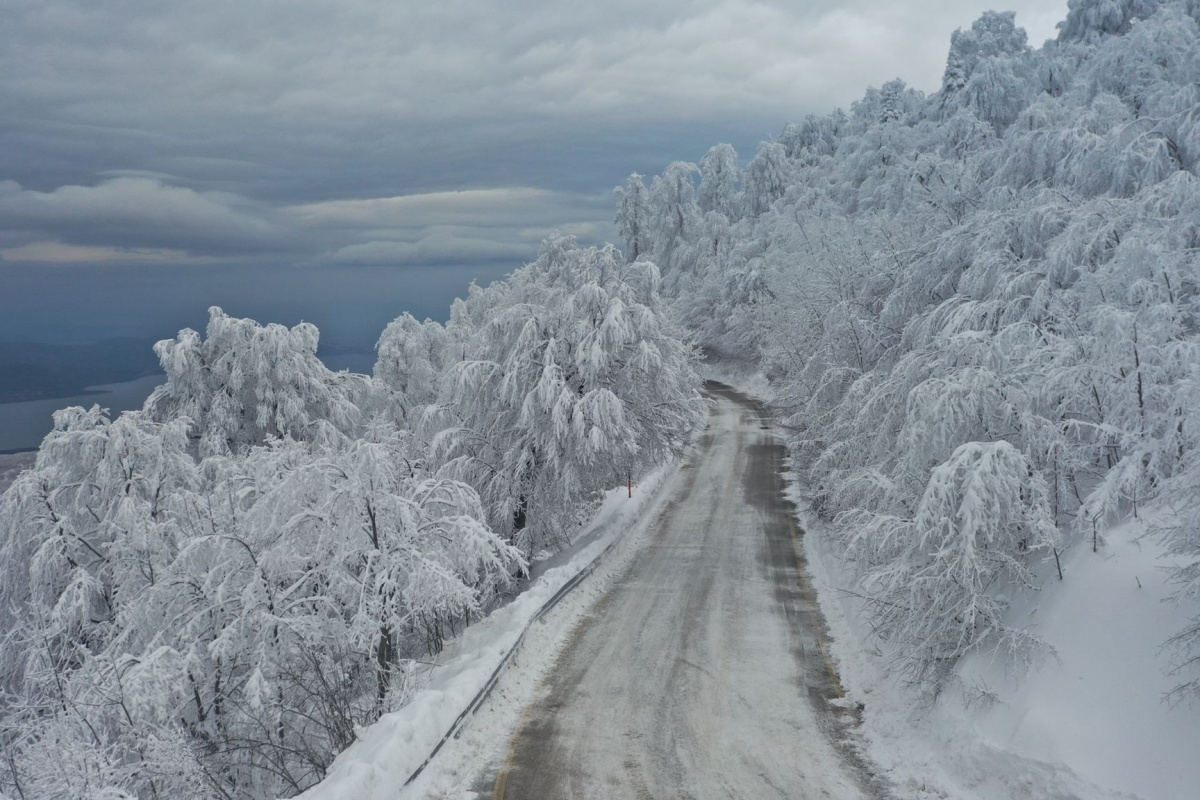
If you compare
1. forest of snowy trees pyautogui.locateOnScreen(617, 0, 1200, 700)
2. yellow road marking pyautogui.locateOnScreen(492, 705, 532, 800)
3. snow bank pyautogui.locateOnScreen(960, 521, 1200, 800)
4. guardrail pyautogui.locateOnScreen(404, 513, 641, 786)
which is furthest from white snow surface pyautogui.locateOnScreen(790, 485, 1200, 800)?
guardrail pyautogui.locateOnScreen(404, 513, 641, 786)

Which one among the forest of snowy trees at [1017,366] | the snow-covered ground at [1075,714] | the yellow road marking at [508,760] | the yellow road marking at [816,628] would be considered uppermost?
the forest of snowy trees at [1017,366]

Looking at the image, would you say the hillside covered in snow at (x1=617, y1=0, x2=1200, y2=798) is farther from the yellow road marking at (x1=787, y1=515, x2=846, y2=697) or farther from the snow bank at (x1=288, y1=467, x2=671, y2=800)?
the snow bank at (x1=288, y1=467, x2=671, y2=800)

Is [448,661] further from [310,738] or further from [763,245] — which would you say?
[763,245]

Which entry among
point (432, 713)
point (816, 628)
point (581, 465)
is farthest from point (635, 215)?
point (432, 713)

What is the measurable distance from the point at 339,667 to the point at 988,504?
1048 cm

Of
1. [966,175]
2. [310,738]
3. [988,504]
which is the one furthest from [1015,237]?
[310,738]

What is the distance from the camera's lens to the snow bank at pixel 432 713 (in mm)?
7523

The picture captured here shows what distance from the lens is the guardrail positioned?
869 centimetres

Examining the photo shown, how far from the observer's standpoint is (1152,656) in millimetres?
7965

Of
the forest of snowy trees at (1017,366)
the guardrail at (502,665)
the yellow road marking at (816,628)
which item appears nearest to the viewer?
the guardrail at (502,665)

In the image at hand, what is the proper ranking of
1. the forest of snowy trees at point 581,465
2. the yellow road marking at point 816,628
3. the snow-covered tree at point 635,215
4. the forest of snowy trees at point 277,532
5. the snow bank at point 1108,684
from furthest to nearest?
the snow-covered tree at point 635,215 → the yellow road marking at point 816,628 → the forest of snowy trees at point 277,532 → the forest of snowy trees at point 581,465 → the snow bank at point 1108,684

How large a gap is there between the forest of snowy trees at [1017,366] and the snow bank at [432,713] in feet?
20.8

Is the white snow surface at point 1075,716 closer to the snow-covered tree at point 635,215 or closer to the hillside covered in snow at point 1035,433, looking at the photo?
the hillside covered in snow at point 1035,433

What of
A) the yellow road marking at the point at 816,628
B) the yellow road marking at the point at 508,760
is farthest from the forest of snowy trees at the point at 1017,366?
the yellow road marking at the point at 508,760
